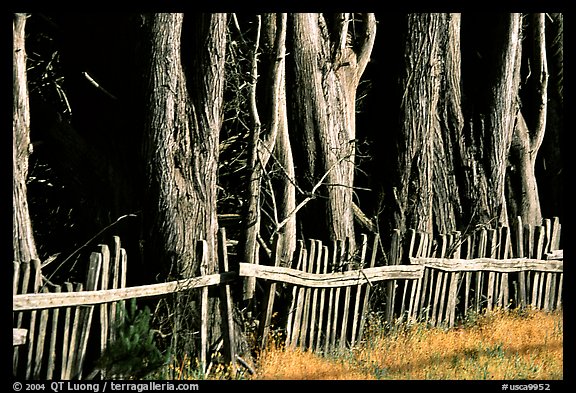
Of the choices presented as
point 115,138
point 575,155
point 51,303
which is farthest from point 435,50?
point 51,303

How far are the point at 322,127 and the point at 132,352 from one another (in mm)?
4504

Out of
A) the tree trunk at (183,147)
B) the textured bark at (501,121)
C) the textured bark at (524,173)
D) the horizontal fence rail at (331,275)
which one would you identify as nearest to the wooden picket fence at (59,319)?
the tree trunk at (183,147)

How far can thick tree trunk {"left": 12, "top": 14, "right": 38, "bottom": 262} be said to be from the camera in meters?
7.57

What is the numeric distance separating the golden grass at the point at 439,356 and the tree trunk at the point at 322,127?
156 centimetres

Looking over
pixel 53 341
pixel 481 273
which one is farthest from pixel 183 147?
pixel 481 273

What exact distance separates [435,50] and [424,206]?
2.09m

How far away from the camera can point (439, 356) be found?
9.53 meters

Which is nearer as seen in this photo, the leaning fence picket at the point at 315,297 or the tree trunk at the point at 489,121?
the leaning fence picket at the point at 315,297

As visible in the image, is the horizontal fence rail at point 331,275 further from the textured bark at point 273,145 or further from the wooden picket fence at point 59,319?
the wooden picket fence at point 59,319

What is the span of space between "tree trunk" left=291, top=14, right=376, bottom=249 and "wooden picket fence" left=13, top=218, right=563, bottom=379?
43cm

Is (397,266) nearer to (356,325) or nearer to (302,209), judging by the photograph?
(356,325)

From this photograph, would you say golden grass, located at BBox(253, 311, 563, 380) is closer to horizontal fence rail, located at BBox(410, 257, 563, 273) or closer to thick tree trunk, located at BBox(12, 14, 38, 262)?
horizontal fence rail, located at BBox(410, 257, 563, 273)

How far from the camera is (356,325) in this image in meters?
9.73

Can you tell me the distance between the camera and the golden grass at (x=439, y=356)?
346 inches
